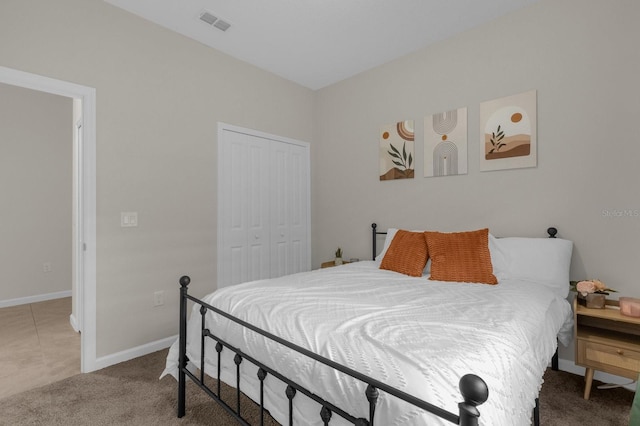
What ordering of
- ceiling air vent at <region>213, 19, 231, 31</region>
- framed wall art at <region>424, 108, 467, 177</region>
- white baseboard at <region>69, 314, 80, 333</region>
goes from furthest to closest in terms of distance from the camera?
1. white baseboard at <region>69, 314, 80, 333</region>
2. framed wall art at <region>424, 108, 467, 177</region>
3. ceiling air vent at <region>213, 19, 231, 31</region>

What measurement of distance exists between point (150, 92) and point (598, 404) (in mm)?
3845

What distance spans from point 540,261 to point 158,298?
9.75 feet

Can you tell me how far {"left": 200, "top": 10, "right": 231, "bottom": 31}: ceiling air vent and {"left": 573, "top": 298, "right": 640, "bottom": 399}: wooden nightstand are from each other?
333 centimetres

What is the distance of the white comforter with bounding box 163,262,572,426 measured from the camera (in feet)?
3.20

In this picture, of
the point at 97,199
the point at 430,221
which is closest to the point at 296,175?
the point at 430,221

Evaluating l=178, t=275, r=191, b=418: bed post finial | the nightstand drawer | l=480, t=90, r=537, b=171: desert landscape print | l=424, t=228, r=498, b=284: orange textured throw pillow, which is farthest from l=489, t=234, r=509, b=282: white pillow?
l=178, t=275, r=191, b=418: bed post finial

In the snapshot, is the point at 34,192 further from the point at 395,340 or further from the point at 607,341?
the point at 607,341

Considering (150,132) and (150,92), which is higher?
(150,92)

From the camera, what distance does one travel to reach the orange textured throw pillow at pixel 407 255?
8.11 feet

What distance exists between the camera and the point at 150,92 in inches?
107

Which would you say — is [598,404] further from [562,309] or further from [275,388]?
[275,388]

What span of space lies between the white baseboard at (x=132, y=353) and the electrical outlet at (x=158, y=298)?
317 mm

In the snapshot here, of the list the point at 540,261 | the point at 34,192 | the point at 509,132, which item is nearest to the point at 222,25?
the point at 509,132

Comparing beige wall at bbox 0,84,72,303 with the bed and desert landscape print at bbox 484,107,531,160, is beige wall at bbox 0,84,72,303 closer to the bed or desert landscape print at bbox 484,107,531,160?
the bed
